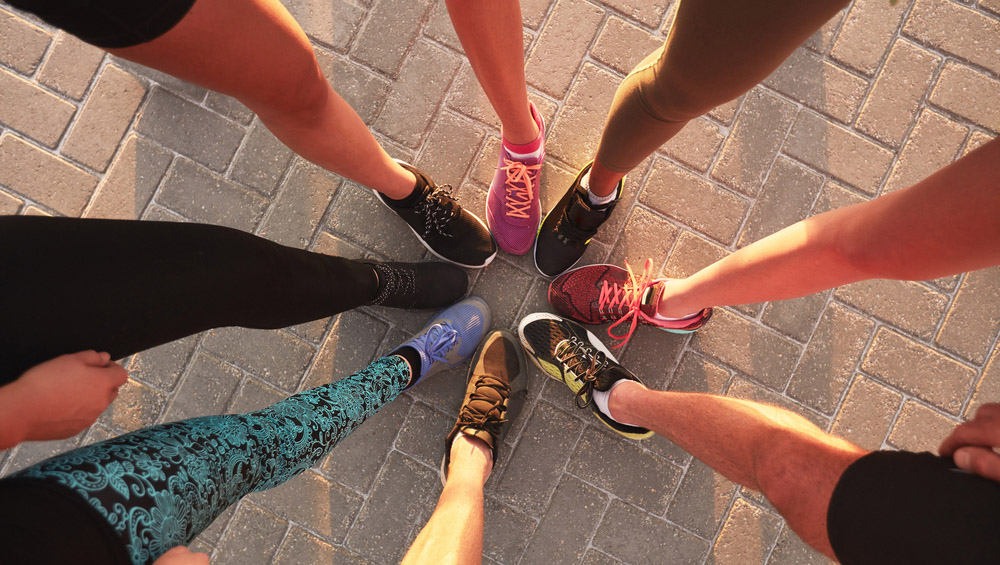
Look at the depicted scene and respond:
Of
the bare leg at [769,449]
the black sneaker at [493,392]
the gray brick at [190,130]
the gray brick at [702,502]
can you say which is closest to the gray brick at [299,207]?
the gray brick at [190,130]

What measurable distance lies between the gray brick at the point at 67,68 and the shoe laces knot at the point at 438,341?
7.39ft

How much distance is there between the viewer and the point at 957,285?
8.36ft

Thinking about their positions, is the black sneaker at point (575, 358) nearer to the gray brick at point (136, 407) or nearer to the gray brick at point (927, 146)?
the gray brick at point (927, 146)

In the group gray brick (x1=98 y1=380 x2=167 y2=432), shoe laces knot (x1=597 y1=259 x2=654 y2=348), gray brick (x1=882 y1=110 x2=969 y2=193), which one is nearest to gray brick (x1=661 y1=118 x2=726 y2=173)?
shoe laces knot (x1=597 y1=259 x2=654 y2=348)

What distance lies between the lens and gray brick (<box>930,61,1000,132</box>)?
8.54 feet

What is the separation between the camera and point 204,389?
101 inches

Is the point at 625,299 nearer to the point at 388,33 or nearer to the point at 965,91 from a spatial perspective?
the point at 388,33

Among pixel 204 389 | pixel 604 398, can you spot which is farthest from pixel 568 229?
pixel 204 389

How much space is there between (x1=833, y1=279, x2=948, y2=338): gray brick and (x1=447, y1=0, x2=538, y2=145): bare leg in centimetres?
191

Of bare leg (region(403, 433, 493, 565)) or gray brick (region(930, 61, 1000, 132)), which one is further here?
gray brick (region(930, 61, 1000, 132))

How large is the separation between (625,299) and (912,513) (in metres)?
1.47

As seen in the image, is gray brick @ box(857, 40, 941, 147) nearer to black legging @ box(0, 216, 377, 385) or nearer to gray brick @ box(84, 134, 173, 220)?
black legging @ box(0, 216, 377, 385)

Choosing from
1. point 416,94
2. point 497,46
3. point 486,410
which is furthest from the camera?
point 416,94

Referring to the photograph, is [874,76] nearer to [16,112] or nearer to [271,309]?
[271,309]
